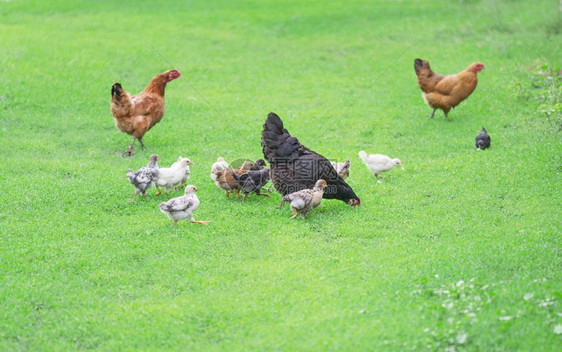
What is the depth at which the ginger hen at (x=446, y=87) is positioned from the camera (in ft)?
49.6

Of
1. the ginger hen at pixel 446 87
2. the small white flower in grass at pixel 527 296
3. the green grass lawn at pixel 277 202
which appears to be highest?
the ginger hen at pixel 446 87

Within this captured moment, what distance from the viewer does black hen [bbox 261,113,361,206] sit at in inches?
410

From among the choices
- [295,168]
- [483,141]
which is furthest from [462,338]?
[483,141]

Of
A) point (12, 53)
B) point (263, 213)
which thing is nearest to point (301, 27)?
point (12, 53)

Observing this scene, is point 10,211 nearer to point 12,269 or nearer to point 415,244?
point 12,269

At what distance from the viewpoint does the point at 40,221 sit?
9.96 metres

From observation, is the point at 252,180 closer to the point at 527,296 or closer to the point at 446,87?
the point at 527,296

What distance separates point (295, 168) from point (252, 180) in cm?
81

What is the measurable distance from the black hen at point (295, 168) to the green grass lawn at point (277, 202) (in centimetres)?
41

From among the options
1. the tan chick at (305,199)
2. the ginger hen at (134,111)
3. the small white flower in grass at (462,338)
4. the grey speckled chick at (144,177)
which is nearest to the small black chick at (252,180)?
the tan chick at (305,199)

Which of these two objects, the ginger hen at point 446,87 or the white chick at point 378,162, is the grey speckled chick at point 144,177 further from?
the ginger hen at point 446,87

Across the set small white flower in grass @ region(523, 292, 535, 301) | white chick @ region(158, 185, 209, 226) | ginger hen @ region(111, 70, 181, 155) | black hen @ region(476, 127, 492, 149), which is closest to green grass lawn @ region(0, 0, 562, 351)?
small white flower in grass @ region(523, 292, 535, 301)

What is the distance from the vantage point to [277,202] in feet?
36.2

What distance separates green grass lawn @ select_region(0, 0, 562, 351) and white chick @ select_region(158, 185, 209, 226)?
293 millimetres
